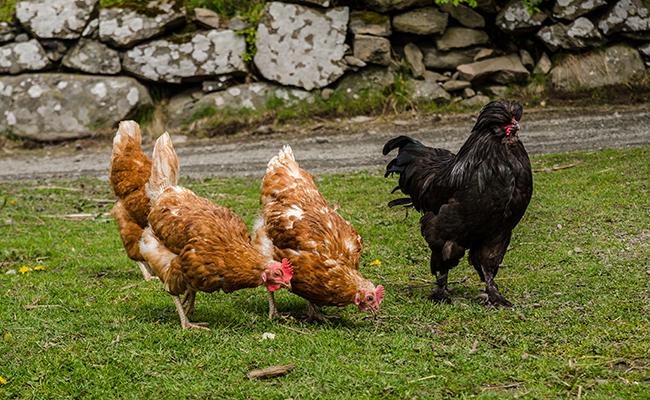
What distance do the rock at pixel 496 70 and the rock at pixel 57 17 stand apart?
32.1 ft

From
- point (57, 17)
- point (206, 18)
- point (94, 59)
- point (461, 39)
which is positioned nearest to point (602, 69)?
point (461, 39)

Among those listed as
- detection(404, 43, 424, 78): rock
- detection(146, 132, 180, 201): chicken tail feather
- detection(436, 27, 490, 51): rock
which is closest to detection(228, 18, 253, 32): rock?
detection(404, 43, 424, 78): rock

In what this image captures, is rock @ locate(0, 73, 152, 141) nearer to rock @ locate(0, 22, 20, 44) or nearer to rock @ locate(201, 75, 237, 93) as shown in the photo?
rock @ locate(0, 22, 20, 44)

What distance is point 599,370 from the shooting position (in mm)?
3834

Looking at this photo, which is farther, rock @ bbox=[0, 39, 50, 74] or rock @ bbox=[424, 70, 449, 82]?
rock @ bbox=[0, 39, 50, 74]

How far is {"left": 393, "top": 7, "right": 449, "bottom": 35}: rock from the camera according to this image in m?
14.1

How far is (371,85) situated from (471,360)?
11.0 m

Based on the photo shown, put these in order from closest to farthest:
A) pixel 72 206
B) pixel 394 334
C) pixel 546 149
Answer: pixel 394 334 → pixel 72 206 → pixel 546 149

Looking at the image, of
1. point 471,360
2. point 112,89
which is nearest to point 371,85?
point 112,89

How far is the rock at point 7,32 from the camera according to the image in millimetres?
14953

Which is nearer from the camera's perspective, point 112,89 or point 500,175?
point 500,175

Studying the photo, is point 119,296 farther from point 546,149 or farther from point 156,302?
point 546,149

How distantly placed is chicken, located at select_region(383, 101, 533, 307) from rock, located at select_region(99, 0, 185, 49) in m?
11.2

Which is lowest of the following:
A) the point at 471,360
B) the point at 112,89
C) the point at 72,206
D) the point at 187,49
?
the point at 72,206
